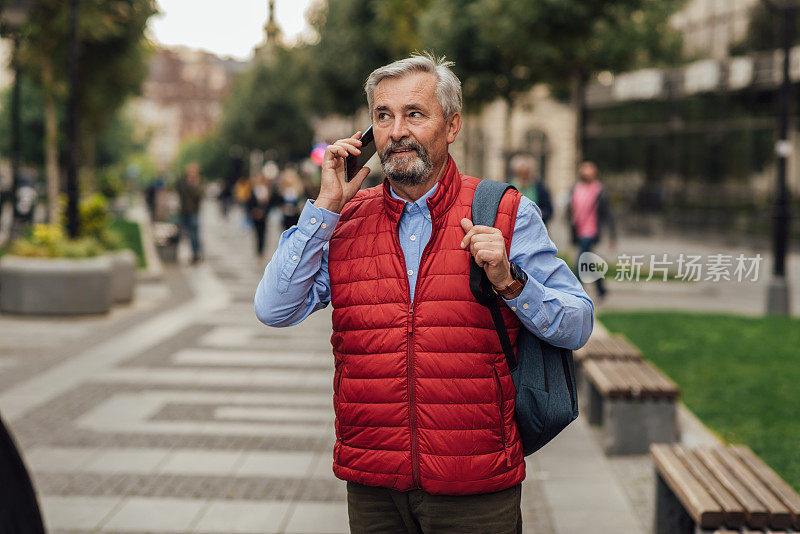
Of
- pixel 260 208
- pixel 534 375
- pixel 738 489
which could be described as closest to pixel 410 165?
pixel 534 375

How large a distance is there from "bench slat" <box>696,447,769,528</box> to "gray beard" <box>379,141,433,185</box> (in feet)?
6.49

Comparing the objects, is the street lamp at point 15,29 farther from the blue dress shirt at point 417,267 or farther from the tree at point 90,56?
the blue dress shirt at point 417,267

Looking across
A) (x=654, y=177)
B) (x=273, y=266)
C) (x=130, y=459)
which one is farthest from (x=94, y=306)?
(x=654, y=177)

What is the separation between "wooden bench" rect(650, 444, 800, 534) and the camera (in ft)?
12.2

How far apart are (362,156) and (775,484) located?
2.39 meters

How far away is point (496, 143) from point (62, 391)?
43039 mm

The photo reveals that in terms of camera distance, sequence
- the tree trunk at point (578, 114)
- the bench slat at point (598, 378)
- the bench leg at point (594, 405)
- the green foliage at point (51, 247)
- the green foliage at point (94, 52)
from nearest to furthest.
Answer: the bench slat at point (598, 378), the bench leg at point (594, 405), the green foliage at point (51, 247), the green foliage at point (94, 52), the tree trunk at point (578, 114)

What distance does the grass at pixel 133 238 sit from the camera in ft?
66.7

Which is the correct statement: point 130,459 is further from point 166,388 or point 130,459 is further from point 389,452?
point 389,452

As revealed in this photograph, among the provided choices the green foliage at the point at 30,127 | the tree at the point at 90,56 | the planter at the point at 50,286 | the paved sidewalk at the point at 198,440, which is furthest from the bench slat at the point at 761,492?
the green foliage at the point at 30,127

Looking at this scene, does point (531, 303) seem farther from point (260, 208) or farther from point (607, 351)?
point (260, 208)

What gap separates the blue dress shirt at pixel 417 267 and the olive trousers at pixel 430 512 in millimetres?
465

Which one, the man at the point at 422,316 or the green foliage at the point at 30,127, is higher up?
the green foliage at the point at 30,127

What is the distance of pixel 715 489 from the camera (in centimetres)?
402
